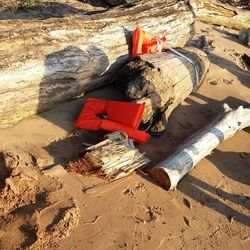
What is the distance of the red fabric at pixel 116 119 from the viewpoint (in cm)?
537

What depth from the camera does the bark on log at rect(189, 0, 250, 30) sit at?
963cm

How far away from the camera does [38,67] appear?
17.8ft

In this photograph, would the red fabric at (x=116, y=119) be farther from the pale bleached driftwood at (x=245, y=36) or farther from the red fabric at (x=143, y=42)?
the pale bleached driftwood at (x=245, y=36)

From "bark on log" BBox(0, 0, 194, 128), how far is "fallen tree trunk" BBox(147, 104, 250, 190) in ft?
5.81

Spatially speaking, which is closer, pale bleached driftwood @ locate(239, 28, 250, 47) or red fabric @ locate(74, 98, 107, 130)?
red fabric @ locate(74, 98, 107, 130)

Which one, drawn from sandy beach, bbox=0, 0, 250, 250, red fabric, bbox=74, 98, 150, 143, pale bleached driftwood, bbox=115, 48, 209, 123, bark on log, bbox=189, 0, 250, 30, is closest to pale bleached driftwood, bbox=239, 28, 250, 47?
bark on log, bbox=189, 0, 250, 30

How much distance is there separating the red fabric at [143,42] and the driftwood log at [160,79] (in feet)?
0.57

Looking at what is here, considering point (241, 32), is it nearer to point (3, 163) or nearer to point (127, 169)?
point (127, 169)

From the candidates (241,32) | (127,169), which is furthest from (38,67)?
(241,32)

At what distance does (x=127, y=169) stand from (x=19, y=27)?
8.07 feet

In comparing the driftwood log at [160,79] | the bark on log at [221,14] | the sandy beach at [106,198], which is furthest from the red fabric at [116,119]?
the bark on log at [221,14]

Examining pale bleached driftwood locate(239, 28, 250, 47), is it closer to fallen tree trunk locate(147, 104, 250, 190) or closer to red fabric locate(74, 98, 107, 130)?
fallen tree trunk locate(147, 104, 250, 190)

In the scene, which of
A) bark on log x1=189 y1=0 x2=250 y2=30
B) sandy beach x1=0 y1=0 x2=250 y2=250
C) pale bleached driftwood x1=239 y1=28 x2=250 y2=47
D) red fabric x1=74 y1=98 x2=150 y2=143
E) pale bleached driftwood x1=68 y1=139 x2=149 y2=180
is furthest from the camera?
pale bleached driftwood x1=239 y1=28 x2=250 y2=47

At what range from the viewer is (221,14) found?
10.2 metres
